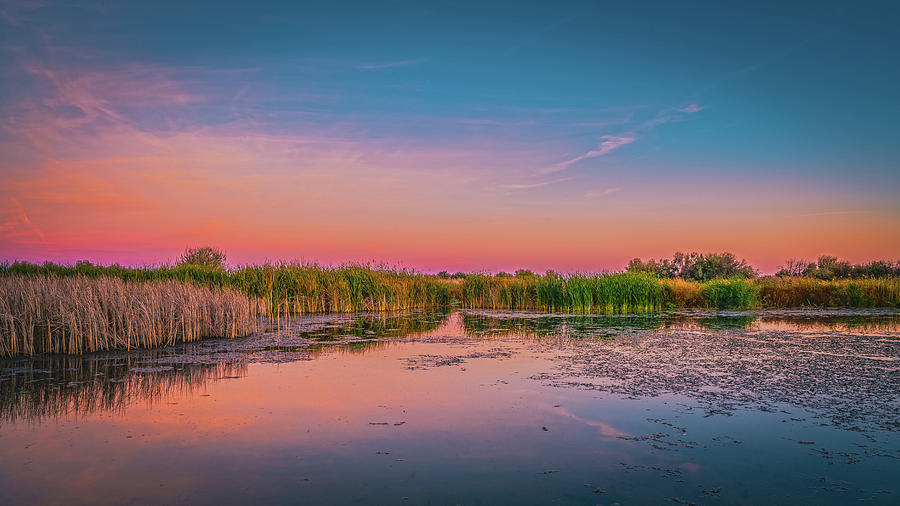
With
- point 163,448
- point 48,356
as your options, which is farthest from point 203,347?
point 163,448

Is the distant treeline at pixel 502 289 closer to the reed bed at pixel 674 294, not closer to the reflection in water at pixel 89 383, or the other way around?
the reed bed at pixel 674 294

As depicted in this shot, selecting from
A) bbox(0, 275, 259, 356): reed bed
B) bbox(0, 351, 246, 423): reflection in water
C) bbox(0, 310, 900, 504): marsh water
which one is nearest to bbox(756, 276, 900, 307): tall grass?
bbox(0, 310, 900, 504): marsh water

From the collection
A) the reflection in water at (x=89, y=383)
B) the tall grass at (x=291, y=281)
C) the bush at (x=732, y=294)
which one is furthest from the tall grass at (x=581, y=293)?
the reflection in water at (x=89, y=383)

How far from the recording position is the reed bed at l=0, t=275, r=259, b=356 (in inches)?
421

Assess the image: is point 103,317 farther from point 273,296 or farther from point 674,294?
point 674,294

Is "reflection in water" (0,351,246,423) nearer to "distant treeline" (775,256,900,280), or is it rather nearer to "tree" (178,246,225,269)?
"tree" (178,246,225,269)

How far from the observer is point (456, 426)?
238 inches

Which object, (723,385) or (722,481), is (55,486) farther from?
(723,385)

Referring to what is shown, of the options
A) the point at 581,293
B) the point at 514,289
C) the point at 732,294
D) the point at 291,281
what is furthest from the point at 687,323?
the point at 291,281

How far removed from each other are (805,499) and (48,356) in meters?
12.1

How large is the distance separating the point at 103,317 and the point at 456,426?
9.10m

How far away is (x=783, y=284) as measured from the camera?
26.4 meters

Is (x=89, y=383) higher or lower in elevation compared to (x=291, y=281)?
lower

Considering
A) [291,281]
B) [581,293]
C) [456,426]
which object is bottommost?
[456,426]
